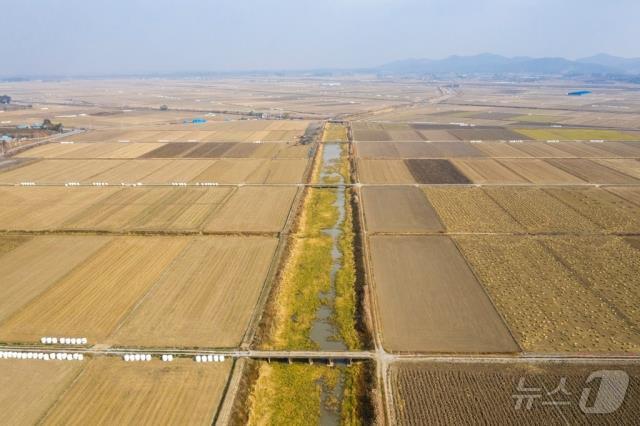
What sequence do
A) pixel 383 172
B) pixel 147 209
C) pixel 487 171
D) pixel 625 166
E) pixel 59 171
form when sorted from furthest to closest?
pixel 625 166
pixel 59 171
pixel 383 172
pixel 487 171
pixel 147 209

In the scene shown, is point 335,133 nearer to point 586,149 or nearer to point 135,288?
point 586,149

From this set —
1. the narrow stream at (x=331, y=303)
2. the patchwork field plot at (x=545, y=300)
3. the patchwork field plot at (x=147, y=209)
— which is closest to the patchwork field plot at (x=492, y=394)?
the patchwork field plot at (x=545, y=300)

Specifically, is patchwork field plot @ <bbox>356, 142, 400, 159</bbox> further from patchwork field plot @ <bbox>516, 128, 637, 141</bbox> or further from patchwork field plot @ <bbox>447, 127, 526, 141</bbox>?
patchwork field plot @ <bbox>516, 128, 637, 141</bbox>
